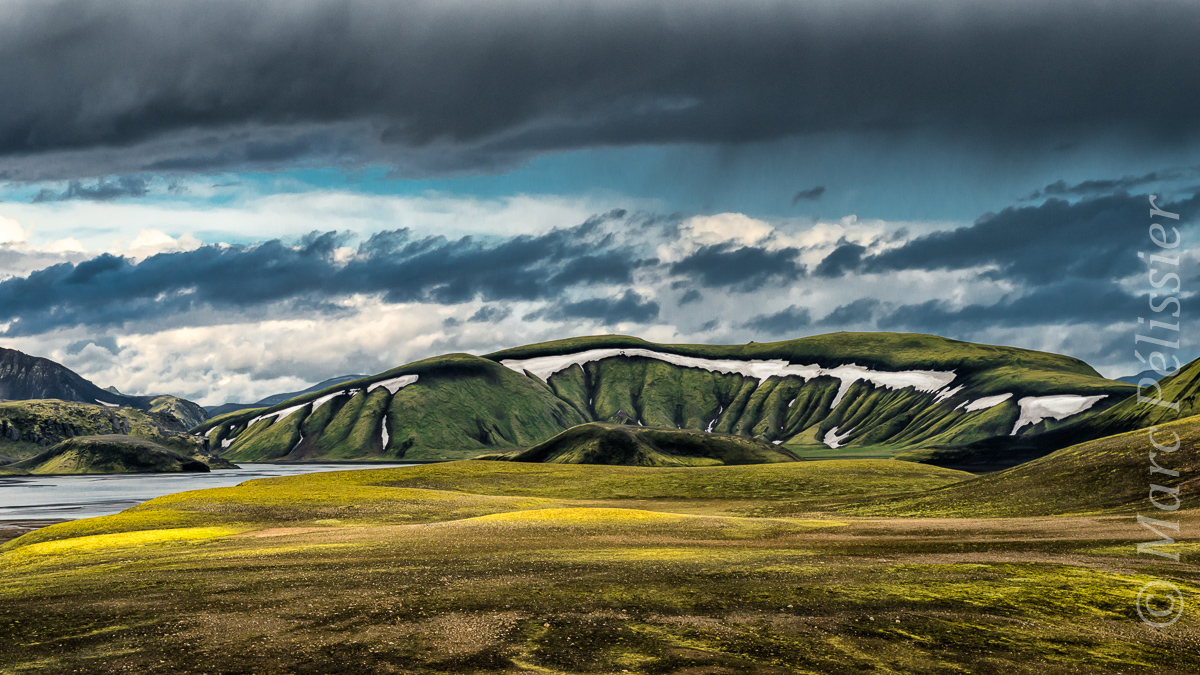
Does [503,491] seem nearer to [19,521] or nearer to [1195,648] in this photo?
[19,521]

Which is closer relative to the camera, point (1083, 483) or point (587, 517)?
point (587, 517)

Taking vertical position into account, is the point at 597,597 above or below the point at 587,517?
above

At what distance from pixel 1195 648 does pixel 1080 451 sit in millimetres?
70864

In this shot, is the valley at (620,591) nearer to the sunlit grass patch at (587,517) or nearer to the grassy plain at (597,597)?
the grassy plain at (597,597)

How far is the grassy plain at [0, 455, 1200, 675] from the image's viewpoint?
84.0 ft

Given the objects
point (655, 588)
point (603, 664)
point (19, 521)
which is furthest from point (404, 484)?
point (603, 664)

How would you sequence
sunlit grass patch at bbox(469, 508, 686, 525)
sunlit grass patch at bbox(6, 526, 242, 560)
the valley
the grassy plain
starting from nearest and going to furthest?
the grassy plain
the valley
sunlit grass patch at bbox(6, 526, 242, 560)
sunlit grass patch at bbox(469, 508, 686, 525)

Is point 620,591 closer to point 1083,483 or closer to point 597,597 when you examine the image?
point 597,597

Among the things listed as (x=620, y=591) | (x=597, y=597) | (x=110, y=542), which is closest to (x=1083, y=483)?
(x=620, y=591)

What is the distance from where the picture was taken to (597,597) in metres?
35.5

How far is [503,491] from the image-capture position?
138m

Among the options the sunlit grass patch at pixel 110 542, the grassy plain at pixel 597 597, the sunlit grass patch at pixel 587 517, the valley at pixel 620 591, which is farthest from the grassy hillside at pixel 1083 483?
the sunlit grass patch at pixel 110 542

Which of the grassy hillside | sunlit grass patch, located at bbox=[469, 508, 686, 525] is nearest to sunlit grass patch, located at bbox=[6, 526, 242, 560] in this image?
sunlit grass patch, located at bbox=[469, 508, 686, 525]

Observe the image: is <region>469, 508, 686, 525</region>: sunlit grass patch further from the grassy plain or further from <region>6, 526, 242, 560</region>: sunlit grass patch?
<region>6, 526, 242, 560</region>: sunlit grass patch
